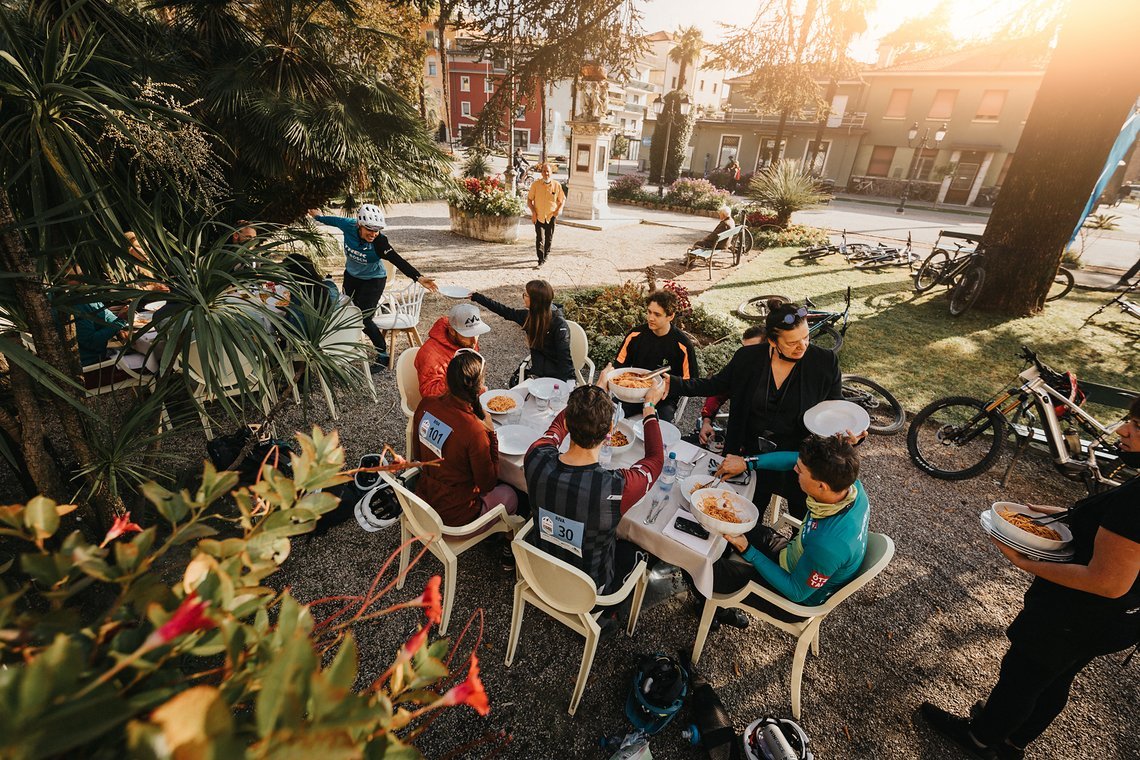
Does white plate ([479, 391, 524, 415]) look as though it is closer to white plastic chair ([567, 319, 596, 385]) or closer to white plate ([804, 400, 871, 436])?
white plastic chair ([567, 319, 596, 385])

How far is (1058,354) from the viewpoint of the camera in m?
7.25

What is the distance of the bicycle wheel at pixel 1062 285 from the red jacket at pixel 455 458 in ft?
38.6

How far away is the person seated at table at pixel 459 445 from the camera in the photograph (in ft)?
8.92

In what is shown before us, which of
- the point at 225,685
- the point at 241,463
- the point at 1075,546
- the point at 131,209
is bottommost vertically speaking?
the point at 241,463

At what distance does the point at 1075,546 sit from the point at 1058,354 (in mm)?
7348

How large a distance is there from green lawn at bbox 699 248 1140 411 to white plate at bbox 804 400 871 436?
3617mm

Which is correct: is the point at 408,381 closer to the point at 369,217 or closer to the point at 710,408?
the point at 369,217

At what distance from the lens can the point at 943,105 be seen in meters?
29.6

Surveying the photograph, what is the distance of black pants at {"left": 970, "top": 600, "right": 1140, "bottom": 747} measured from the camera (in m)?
2.08

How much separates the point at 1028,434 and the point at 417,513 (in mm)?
5648

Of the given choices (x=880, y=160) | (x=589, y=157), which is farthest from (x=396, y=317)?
(x=880, y=160)

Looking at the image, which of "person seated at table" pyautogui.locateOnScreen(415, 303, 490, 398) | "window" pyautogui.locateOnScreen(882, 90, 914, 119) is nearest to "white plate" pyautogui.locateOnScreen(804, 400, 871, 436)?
"person seated at table" pyautogui.locateOnScreen(415, 303, 490, 398)

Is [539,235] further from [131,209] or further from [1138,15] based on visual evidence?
[1138,15]

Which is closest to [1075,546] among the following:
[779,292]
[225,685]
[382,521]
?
[225,685]
